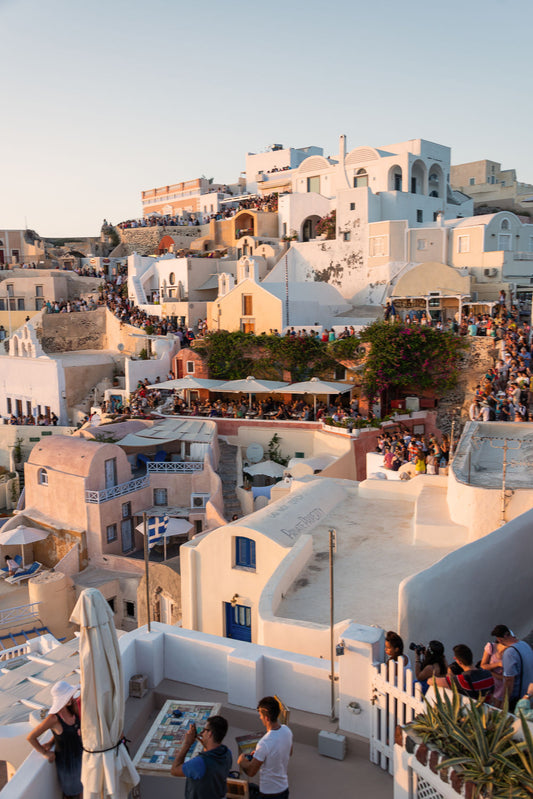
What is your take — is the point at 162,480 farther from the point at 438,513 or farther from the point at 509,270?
the point at 509,270

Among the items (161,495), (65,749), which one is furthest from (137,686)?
(161,495)

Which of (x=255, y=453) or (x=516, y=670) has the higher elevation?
(x=516, y=670)

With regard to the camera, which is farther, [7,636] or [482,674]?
[7,636]

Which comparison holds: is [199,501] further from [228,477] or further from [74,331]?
[74,331]

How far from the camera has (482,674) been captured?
5840mm

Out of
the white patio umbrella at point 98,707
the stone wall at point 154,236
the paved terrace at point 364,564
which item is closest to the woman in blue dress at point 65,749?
the white patio umbrella at point 98,707

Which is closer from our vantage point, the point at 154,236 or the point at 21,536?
the point at 21,536

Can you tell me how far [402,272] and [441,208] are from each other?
307 inches

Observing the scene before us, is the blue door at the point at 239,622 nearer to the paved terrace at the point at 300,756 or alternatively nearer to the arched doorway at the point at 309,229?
the paved terrace at the point at 300,756

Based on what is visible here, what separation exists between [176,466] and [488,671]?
20046mm

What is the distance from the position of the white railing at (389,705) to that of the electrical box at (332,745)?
0.28 metres

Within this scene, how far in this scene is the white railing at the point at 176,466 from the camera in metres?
25.0

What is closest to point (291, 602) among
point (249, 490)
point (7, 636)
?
point (7, 636)

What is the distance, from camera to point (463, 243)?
33875mm
